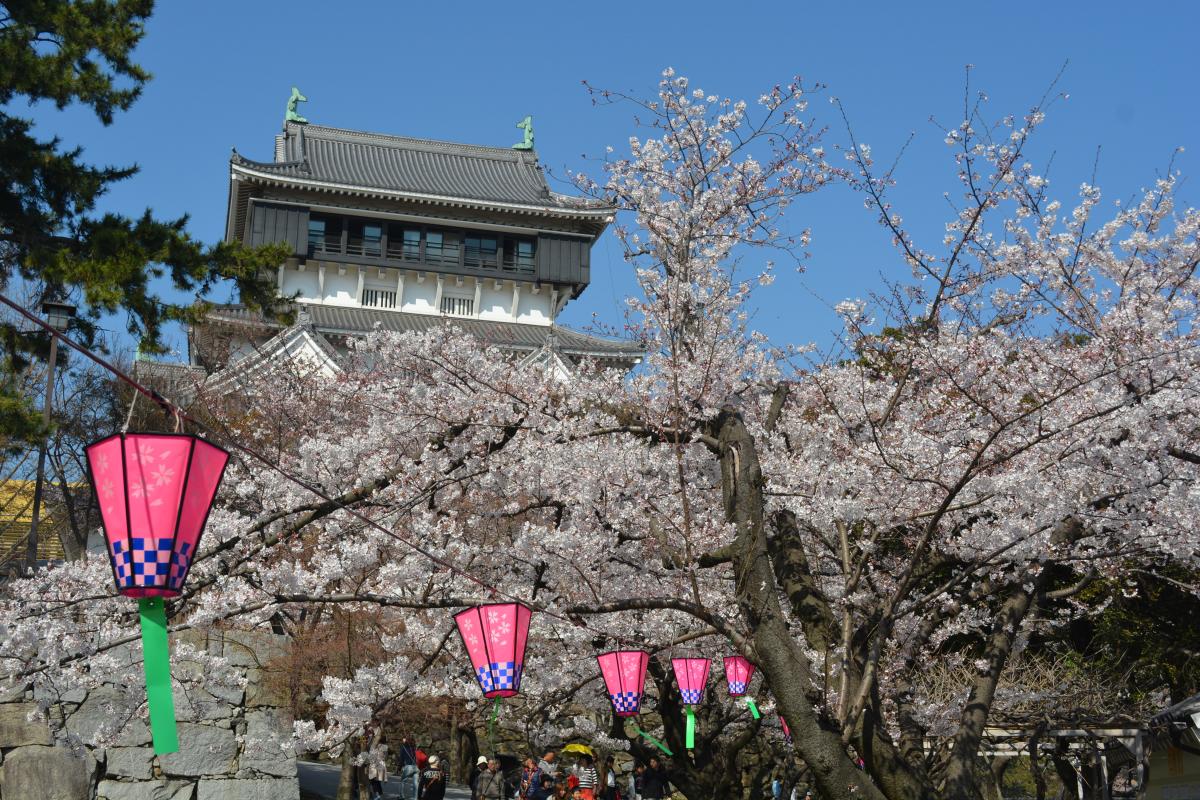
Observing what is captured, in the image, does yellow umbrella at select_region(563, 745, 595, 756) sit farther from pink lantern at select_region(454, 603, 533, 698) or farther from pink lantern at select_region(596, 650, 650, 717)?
pink lantern at select_region(454, 603, 533, 698)

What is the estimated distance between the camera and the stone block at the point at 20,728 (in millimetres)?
11484

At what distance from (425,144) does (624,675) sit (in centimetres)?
3640

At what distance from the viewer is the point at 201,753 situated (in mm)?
12305

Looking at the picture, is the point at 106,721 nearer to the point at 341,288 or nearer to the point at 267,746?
the point at 267,746

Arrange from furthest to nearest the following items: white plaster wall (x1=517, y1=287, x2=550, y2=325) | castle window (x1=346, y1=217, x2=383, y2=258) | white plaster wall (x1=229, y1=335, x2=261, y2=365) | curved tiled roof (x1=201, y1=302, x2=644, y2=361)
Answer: white plaster wall (x1=517, y1=287, x2=550, y2=325)
castle window (x1=346, y1=217, x2=383, y2=258)
curved tiled roof (x1=201, y1=302, x2=644, y2=361)
white plaster wall (x1=229, y1=335, x2=261, y2=365)

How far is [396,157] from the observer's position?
40594 mm

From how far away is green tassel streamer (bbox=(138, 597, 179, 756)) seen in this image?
4.10 m

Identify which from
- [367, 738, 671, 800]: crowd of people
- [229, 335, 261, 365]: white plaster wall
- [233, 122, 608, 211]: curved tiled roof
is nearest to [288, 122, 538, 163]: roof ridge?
[233, 122, 608, 211]: curved tiled roof

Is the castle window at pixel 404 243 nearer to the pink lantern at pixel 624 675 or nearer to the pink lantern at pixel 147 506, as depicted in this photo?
the pink lantern at pixel 624 675

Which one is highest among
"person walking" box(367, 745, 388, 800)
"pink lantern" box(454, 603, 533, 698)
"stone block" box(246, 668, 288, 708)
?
"pink lantern" box(454, 603, 533, 698)

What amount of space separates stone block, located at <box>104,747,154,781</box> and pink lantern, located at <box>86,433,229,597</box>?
8758mm

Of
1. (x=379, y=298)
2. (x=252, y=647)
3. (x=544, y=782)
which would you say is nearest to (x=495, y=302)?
(x=379, y=298)

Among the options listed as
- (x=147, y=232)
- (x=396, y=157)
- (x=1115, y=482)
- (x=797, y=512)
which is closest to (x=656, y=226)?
(x=797, y=512)

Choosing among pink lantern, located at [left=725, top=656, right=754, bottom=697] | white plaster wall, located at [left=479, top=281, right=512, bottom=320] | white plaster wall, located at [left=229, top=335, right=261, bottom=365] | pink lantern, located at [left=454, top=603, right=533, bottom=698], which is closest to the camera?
pink lantern, located at [left=454, top=603, right=533, bottom=698]
